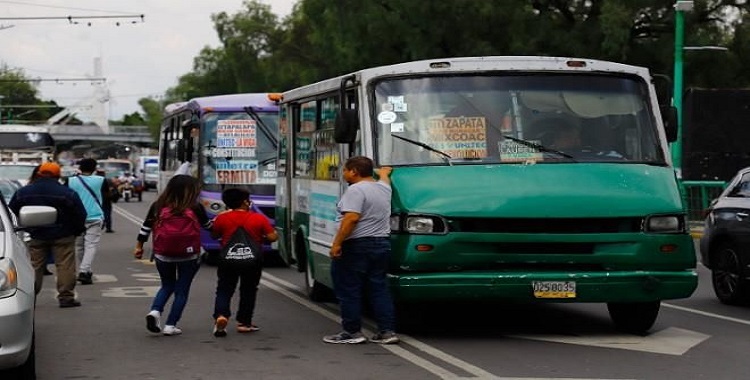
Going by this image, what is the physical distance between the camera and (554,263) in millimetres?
11188

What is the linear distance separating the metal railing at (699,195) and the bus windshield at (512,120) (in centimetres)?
1719

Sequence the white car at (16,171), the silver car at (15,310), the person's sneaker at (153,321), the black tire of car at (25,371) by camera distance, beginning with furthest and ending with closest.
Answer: the white car at (16,171)
the person's sneaker at (153,321)
the black tire of car at (25,371)
the silver car at (15,310)

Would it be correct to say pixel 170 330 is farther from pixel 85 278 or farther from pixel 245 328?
pixel 85 278

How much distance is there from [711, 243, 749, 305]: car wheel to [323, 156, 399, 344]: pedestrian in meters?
5.07

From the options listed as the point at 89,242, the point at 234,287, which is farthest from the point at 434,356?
the point at 89,242

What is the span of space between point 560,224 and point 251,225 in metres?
2.68

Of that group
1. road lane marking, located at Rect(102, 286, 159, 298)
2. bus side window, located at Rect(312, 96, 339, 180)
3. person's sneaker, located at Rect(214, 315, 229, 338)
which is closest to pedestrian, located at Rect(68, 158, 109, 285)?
road lane marking, located at Rect(102, 286, 159, 298)

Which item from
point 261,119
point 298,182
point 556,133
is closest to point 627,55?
point 261,119

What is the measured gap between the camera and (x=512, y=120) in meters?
11.8

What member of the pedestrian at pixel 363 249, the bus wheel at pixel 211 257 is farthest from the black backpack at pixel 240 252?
the bus wheel at pixel 211 257

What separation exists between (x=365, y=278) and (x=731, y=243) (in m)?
5.35

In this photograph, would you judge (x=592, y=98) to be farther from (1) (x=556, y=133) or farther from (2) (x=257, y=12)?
(2) (x=257, y=12)

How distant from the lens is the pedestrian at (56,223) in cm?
1386

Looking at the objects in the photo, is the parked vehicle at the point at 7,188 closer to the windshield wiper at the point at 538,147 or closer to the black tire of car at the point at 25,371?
the windshield wiper at the point at 538,147
